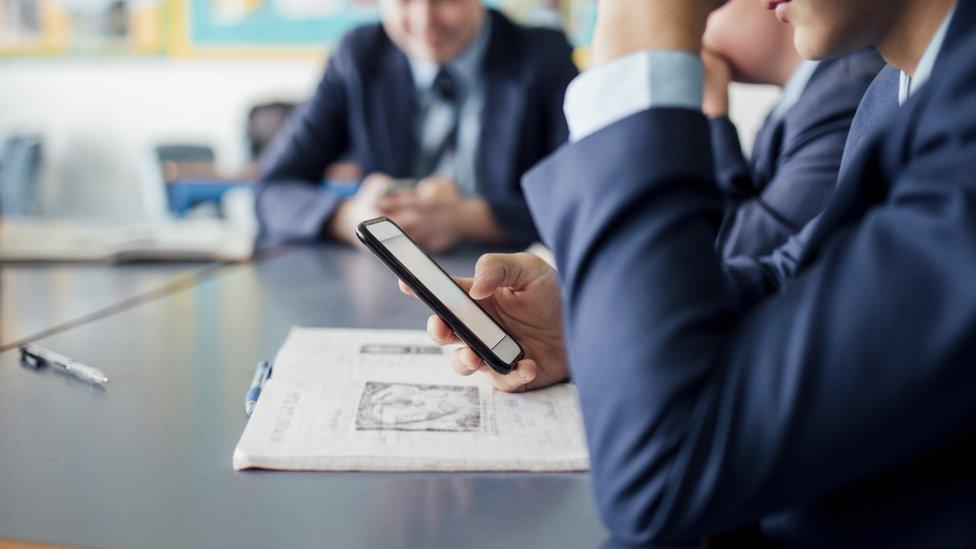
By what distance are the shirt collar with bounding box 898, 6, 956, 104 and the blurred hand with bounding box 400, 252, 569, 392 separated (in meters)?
0.31

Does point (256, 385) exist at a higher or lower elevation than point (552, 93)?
higher

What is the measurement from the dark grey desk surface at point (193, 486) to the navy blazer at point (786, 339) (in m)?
0.07

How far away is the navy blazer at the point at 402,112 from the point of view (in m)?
1.85

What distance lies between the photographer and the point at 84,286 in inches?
48.6

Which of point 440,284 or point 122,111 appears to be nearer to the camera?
point 440,284

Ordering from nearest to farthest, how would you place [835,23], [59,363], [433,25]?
1. [835,23]
2. [59,363]
3. [433,25]

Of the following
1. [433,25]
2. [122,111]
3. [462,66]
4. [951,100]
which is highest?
[951,100]

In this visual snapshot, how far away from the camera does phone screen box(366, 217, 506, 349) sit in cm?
67

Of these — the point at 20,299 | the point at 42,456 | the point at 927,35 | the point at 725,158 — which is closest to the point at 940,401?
the point at 927,35

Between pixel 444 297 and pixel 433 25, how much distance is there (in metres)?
1.19

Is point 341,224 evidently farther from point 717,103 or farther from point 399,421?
point 399,421

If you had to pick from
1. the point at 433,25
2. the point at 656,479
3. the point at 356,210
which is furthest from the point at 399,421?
the point at 433,25

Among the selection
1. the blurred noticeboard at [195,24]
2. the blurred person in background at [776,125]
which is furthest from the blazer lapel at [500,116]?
the blurred noticeboard at [195,24]

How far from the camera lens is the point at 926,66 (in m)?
0.52
